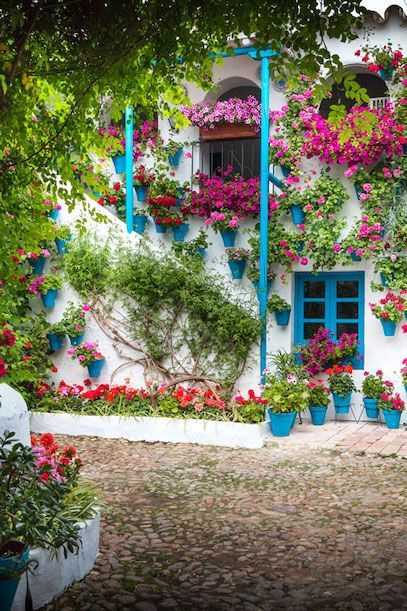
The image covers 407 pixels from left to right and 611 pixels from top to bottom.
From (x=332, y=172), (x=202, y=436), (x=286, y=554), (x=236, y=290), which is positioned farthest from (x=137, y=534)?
(x=332, y=172)

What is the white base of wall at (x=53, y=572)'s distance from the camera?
374 cm

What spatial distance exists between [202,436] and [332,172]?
162 inches

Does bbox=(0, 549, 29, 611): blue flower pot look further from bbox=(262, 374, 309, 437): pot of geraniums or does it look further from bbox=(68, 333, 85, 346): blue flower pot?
bbox=(68, 333, 85, 346): blue flower pot

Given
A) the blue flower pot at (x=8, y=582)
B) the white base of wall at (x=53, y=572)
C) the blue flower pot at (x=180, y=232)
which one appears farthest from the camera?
the blue flower pot at (x=180, y=232)

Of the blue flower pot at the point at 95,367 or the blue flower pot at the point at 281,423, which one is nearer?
the blue flower pot at the point at 281,423

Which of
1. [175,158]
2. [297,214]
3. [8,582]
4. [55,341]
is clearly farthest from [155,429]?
[8,582]

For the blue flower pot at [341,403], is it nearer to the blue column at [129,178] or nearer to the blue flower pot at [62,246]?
the blue column at [129,178]

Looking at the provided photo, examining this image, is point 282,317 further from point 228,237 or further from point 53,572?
point 53,572

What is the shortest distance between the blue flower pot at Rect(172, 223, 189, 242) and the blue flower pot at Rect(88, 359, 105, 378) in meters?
2.17

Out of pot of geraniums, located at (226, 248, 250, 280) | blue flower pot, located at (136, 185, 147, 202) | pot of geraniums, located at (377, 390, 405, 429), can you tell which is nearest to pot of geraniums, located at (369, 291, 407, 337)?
pot of geraniums, located at (377, 390, 405, 429)

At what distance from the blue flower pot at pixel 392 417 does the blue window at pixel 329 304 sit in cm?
80

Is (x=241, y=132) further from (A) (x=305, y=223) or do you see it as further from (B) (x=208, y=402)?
(B) (x=208, y=402)

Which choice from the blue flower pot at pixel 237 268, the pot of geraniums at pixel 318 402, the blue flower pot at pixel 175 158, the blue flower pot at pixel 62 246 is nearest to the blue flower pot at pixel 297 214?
the blue flower pot at pixel 237 268

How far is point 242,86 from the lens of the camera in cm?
1142
